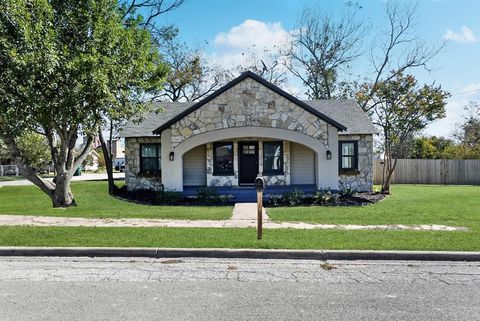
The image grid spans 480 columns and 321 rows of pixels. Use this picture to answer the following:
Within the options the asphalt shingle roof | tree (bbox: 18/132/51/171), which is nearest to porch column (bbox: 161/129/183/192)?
A: the asphalt shingle roof

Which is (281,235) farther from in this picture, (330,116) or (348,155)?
(330,116)

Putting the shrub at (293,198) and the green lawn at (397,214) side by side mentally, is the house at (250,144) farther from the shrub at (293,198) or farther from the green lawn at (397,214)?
the green lawn at (397,214)

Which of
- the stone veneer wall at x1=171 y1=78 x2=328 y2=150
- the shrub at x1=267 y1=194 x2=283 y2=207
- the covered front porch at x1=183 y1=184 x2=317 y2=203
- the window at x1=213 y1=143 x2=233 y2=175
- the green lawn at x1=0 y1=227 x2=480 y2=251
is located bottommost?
the green lawn at x1=0 y1=227 x2=480 y2=251

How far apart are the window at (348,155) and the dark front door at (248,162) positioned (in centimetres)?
406

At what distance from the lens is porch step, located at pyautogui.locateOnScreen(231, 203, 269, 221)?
11749 millimetres

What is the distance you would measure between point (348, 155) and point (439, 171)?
12.5m

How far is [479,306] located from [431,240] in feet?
11.5

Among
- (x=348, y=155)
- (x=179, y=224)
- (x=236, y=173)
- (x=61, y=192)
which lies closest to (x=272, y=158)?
(x=236, y=173)

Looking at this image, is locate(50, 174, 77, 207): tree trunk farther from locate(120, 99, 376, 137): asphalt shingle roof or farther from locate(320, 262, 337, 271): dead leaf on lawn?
locate(320, 262, 337, 271): dead leaf on lawn

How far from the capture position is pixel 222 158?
19078 mm

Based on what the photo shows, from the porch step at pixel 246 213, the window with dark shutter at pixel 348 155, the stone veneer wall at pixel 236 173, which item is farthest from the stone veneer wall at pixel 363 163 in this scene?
the porch step at pixel 246 213

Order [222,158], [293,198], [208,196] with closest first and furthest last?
[293,198] < [208,196] < [222,158]

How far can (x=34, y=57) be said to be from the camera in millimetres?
11094

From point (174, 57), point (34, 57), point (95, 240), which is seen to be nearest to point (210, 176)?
Answer: point (34, 57)
